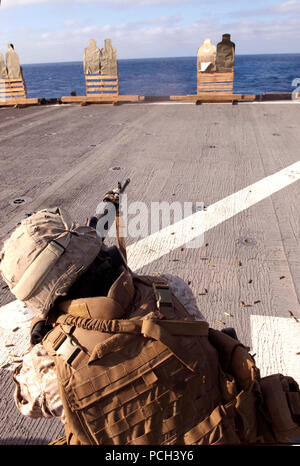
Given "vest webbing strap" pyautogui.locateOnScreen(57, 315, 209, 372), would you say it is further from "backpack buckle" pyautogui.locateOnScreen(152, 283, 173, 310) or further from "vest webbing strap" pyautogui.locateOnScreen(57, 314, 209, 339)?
"backpack buckle" pyautogui.locateOnScreen(152, 283, 173, 310)

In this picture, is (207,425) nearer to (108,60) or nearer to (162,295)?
(162,295)

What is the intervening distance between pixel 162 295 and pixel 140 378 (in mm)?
378

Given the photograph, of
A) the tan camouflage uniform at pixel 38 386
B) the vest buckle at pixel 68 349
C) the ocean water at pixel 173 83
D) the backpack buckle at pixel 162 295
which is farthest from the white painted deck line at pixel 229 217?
the ocean water at pixel 173 83

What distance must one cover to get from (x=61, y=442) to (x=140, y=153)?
6372 millimetres

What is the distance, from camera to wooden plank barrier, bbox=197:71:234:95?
14094 mm

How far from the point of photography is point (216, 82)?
14.4 m

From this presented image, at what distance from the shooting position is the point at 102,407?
1.42 m

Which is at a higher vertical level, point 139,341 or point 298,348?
point 139,341

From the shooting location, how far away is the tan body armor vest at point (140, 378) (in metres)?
1.41

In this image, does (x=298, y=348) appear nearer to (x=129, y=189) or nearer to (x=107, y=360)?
(x=107, y=360)

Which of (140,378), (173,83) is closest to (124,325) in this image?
(140,378)

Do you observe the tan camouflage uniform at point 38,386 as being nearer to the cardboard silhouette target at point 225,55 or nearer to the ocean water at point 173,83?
the cardboard silhouette target at point 225,55

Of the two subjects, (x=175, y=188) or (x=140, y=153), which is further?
(x=140, y=153)

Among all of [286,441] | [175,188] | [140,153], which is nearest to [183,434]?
[286,441]
